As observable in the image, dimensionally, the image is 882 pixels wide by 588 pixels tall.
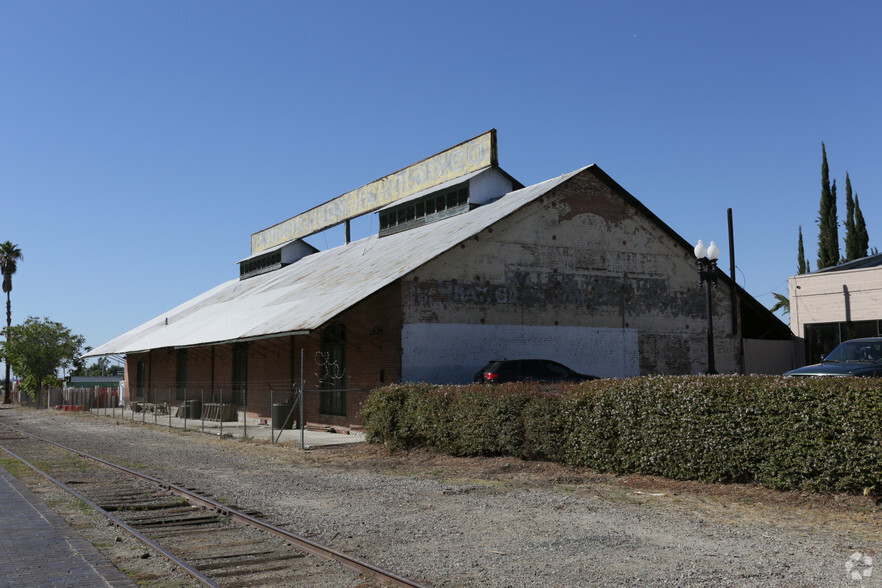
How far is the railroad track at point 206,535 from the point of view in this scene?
720cm

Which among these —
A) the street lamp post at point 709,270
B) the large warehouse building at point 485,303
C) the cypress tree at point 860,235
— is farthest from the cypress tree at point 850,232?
the street lamp post at point 709,270

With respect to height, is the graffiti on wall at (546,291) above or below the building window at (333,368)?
above

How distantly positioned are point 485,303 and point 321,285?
7422mm

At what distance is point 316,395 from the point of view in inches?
1019

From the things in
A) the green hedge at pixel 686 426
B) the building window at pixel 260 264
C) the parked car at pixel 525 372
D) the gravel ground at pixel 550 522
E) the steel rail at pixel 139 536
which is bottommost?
the gravel ground at pixel 550 522

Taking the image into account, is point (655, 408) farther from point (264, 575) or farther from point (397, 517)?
point (264, 575)

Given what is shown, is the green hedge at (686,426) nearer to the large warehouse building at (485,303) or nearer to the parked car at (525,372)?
the parked car at (525,372)

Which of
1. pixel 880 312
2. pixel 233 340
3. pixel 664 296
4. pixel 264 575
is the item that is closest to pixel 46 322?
pixel 233 340

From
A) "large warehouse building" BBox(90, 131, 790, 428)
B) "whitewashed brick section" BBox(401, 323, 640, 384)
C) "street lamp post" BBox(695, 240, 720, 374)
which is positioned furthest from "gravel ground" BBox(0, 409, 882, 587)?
"street lamp post" BBox(695, 240, 720, 374)

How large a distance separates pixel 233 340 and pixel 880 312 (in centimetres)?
2142

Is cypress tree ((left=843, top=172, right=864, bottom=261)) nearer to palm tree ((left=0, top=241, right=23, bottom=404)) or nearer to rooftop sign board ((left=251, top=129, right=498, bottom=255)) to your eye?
rooftop sign board ((left=251, top=129, right=498, bottom=255))

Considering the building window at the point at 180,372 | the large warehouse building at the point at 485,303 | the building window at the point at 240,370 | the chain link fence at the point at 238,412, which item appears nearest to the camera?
the chain link fence at the point at 238,412

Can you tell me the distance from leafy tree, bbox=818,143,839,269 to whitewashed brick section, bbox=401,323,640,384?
31.0 m

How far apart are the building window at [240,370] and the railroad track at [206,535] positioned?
1651cm
